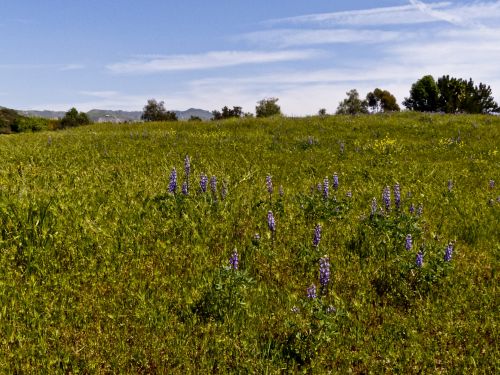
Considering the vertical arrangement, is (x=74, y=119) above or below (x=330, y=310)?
above

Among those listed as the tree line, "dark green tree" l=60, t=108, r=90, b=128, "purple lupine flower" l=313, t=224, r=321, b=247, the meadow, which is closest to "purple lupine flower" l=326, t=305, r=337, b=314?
the meadow

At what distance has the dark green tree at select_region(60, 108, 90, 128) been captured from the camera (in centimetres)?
7894

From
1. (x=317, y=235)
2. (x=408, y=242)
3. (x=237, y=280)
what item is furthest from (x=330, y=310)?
(x=408, y=242)

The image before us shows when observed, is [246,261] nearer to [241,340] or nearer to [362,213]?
[241,340]

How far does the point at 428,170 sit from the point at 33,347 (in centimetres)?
892

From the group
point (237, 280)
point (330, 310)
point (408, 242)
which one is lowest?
point (330, 310)

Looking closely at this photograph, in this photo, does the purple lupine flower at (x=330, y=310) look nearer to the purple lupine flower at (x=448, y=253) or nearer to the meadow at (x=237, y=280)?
the meadow at (x=237, y=280)

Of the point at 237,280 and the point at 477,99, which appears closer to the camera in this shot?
the point at 237,280

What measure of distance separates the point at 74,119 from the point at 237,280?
84850 millimetres

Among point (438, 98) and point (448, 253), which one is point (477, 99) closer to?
point (438, 98)

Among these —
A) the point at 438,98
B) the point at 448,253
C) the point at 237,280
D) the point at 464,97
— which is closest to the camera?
the point at 237,280

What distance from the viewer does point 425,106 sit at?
209 feet

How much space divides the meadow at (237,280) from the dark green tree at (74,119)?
78.0m

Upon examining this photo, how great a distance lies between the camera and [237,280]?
3.92m
